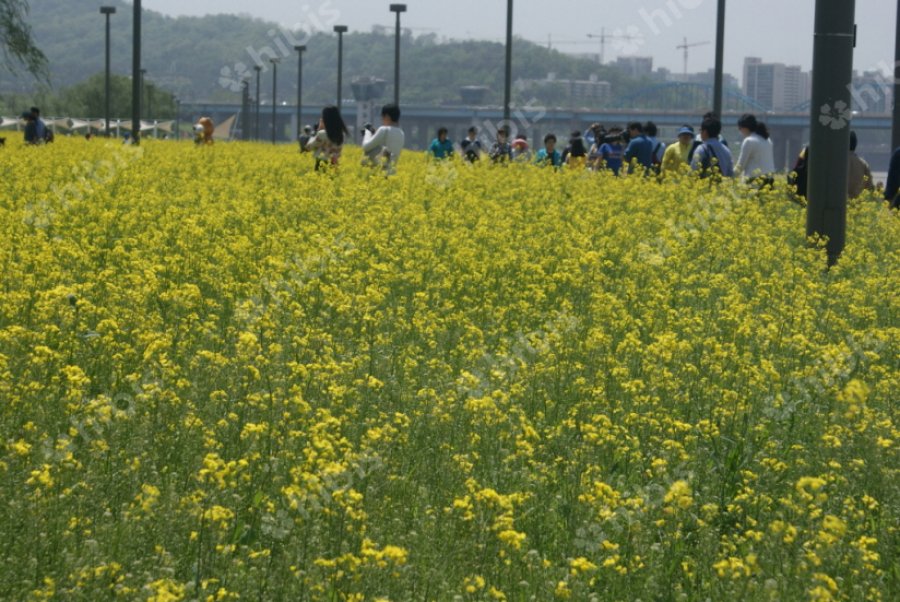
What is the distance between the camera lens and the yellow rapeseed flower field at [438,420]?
480cm

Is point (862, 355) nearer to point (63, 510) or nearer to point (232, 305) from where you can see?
point (232, 305)

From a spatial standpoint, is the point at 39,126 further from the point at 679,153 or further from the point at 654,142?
the point at 679,153

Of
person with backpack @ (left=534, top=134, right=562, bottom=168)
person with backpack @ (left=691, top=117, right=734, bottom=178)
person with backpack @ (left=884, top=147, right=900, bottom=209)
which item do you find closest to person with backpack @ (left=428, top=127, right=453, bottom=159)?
person with backpack @ (left=534, top=134, right=562, bottom=168)

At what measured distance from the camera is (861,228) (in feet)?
50.4

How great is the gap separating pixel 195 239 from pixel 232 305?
254 cm

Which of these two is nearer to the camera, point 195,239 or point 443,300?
point 443,300

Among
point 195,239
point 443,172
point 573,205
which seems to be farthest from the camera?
point 443,172

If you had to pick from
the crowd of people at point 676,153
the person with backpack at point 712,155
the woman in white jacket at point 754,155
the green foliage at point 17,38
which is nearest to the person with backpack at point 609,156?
the crowd of people at point 676,153

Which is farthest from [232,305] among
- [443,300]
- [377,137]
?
[377,137]

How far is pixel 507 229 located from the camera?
46.3 ft

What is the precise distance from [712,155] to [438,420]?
13.7 meters

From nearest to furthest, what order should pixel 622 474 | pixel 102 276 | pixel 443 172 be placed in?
pixel 622 474, pixel 102 276, pixel 443 172

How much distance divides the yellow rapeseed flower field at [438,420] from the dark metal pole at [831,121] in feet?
1.36

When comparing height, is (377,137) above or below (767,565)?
above
